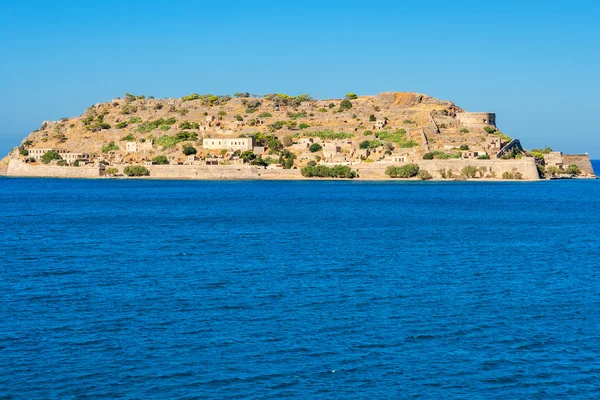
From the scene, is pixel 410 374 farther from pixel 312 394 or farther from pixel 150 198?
pixel 150 198

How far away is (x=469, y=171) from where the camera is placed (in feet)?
250

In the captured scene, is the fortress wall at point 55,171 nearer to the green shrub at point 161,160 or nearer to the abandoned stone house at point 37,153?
the abandoned stone house at point 37,153

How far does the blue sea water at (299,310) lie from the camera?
13.6 meters

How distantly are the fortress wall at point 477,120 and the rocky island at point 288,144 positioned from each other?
0.11m

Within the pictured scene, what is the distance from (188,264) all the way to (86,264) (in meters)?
2.92

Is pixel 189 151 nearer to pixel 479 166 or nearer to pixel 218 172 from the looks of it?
pixel 218 172

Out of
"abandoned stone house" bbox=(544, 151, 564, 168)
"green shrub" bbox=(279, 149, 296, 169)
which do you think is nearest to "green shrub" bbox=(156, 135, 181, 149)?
"green shrub" bbox=(279, 149, 296, 169)

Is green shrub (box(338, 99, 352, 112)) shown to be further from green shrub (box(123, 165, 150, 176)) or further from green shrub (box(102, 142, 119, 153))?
green shrub (box(123, 165, 150, 176))

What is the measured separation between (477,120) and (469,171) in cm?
1635

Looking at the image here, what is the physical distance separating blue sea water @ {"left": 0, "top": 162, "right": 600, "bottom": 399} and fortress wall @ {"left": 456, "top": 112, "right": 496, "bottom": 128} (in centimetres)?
5325

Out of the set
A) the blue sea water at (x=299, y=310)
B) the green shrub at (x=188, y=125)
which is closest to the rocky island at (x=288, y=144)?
the green shrub at (x=188, y=125)

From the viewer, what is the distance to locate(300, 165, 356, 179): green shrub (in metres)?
78.4

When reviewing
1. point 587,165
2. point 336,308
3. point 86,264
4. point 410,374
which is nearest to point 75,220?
point 86,264

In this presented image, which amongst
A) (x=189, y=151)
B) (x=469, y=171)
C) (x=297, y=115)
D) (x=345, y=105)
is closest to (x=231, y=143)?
(x=189, y=151)
